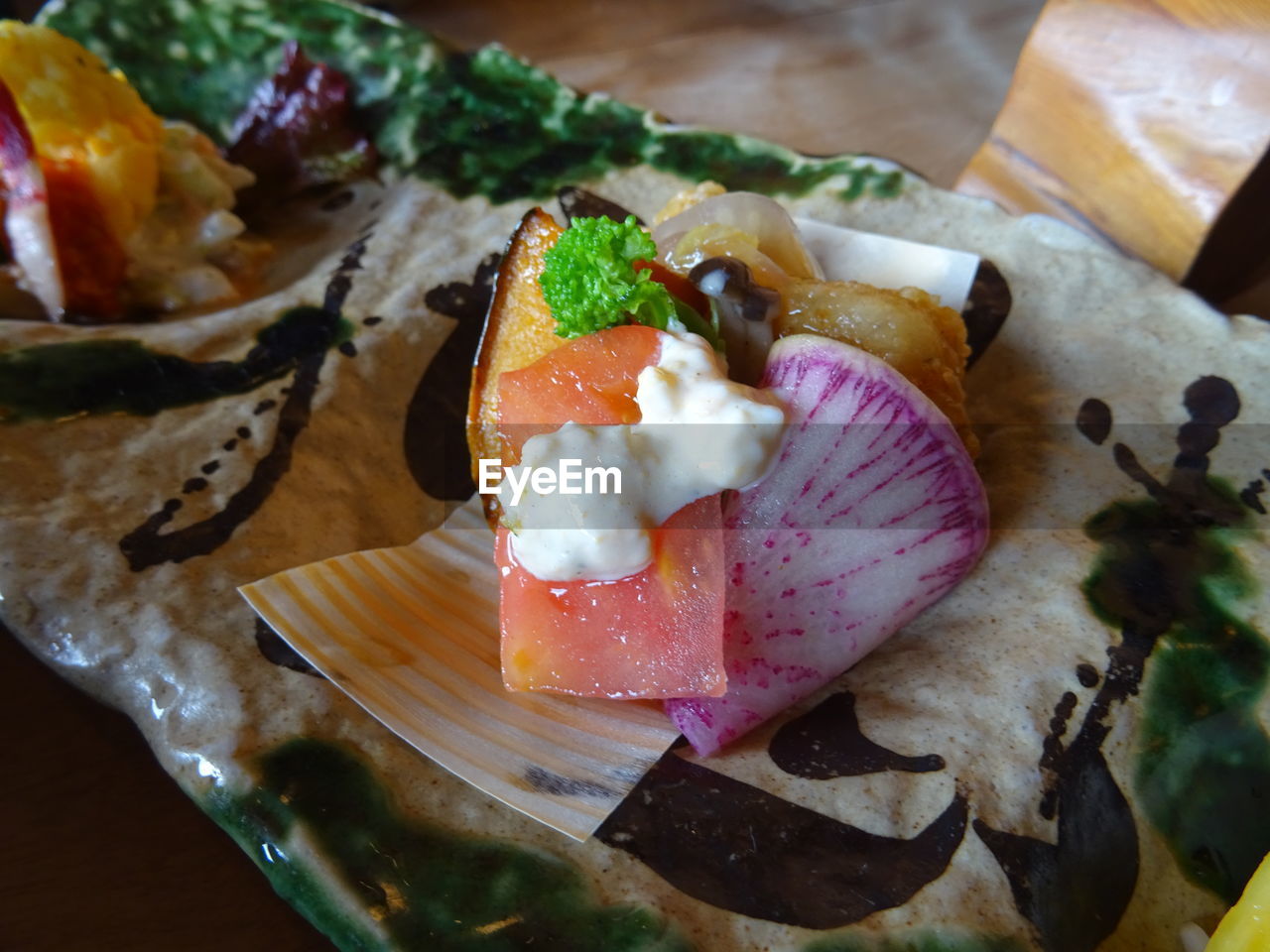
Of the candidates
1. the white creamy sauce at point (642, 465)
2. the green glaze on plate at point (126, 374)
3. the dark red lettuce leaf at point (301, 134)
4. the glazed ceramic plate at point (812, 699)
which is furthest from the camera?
the dark red lettuce leaf at point (301, 134)

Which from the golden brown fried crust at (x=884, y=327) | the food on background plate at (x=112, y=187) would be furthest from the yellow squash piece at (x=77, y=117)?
the golden brown fried crust at (x=884, y=327)

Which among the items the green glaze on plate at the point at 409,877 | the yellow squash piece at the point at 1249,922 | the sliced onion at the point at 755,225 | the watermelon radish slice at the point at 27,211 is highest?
the sliced onion at the point at 755,225

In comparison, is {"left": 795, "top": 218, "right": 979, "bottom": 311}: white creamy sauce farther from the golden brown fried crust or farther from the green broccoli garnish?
the green broccoli garnish

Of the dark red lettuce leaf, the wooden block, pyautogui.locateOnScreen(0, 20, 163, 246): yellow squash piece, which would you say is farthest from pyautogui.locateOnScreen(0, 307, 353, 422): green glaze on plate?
the wooden block

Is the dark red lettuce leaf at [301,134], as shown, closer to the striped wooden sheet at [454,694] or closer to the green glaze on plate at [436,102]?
the green glaze on plate at [436,102]

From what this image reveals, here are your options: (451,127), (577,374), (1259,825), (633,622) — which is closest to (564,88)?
(451,127)

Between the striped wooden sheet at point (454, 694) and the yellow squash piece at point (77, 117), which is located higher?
the yellow squash piece at point (77, 117)

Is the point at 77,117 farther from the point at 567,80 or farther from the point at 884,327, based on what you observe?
the point at 567,80

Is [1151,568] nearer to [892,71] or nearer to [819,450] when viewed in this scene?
[819,450]
